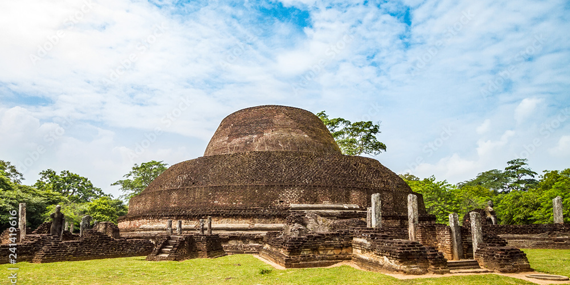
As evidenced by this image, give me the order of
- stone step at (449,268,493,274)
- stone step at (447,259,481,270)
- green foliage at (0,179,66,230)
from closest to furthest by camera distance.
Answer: stone step at (449,268,493,274), stone step at (447,259,481,270), green foliage at (0,179,66,230)

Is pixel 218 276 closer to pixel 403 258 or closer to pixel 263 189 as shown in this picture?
pixel 403 258

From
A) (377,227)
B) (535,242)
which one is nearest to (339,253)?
(377,227)

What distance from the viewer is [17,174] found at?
35.1 meters

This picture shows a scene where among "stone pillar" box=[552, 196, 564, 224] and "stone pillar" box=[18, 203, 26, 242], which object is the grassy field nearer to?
"stone pillar" box=[18, 203, 26, 242]

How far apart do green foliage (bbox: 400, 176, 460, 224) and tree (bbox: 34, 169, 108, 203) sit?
32.2 meters

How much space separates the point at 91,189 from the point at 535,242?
39449 millimetres

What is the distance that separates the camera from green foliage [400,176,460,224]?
24984 mm

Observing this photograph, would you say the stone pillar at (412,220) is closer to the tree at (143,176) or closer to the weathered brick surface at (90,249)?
the weathered brick surface at (90,249)

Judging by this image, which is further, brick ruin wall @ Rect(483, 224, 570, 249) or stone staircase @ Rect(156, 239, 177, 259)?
brick ruin wall @ Rect(483, 224, 570, 249)

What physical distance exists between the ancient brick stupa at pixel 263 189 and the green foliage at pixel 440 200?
305 inches

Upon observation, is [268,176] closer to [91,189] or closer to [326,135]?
[326,135]

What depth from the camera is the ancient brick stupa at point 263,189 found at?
14.4 meters

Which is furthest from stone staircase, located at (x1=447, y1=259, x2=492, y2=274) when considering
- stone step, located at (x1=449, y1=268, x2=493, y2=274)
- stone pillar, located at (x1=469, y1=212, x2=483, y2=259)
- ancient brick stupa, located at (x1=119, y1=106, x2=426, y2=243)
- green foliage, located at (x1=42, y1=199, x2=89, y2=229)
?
green foliage, located at (x1=42, y1=199, x2=89, y2=229)

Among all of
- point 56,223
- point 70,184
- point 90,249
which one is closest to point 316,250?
point 90,249
